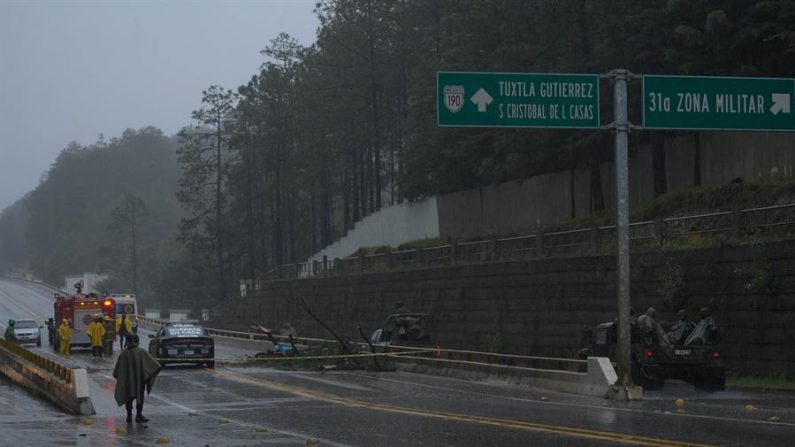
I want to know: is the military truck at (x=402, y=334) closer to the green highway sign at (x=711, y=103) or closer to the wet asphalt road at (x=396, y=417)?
the wet asphalt road at (x=396, y=417)

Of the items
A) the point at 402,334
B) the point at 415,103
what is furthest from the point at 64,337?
the point at 415,103

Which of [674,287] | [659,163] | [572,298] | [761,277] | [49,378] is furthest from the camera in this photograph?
[659,163]

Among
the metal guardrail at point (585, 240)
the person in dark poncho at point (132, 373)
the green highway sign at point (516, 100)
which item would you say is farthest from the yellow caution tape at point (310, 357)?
the person in dark poncho at point (132, 373)

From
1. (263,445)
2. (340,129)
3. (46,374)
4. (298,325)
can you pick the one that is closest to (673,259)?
(46,374)

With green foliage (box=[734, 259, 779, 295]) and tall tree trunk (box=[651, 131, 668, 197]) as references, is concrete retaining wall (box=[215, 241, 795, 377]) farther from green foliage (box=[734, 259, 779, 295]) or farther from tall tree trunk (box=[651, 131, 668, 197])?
tall tree trunk (box=[651, 131, 668, 197])

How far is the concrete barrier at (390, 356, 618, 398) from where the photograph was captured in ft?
84.8

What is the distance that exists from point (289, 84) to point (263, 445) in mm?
86456

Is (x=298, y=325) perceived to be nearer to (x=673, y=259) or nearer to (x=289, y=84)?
(x=289, y=84)

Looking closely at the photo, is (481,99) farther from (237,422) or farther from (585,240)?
(585,240)

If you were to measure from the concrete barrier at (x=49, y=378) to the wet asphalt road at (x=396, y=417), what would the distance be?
41 centimetres

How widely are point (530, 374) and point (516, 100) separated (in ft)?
28.7

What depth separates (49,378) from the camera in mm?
27016

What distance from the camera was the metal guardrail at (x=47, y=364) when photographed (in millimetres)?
24984

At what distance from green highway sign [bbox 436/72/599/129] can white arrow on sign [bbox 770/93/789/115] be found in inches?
140
